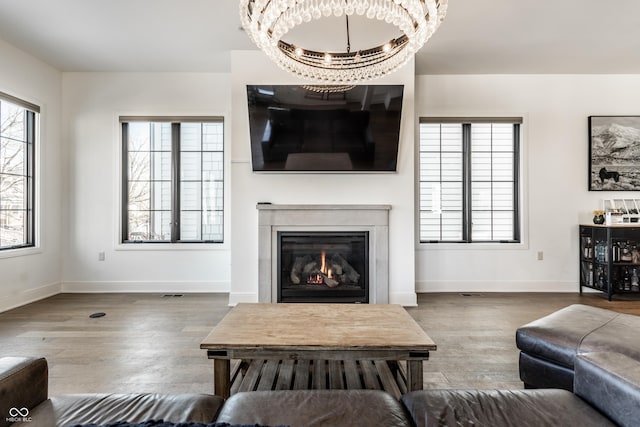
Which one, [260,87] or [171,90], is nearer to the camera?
[260,87]

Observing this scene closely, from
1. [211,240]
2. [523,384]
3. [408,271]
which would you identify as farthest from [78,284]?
[523,384]

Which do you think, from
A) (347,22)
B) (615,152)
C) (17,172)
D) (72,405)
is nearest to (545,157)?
(615,152)

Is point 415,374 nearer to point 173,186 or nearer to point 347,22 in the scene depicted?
point 347,22

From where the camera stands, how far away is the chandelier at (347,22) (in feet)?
5.16

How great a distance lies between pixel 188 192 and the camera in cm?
459

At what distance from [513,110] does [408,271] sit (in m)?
2.60

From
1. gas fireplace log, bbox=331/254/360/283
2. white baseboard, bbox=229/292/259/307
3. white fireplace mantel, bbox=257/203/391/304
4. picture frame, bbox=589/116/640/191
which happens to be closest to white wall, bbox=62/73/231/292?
white baseboard, bbox=229/292/259/307

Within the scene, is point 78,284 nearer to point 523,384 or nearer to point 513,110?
point 523,384

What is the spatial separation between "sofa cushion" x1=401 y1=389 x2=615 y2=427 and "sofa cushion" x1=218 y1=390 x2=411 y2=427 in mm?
90

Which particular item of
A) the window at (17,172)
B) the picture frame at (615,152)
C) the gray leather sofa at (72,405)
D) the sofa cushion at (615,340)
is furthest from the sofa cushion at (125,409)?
the picture frame at (615,152)

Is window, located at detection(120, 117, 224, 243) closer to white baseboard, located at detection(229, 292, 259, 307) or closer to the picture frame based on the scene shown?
white baseboard, located at detection(229, 292, 259, 307)

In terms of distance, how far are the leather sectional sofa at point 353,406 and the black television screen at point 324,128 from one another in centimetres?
280

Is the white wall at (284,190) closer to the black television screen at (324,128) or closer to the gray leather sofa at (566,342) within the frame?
the black television screen at (324,128)

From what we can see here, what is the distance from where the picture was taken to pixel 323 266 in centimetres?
392
